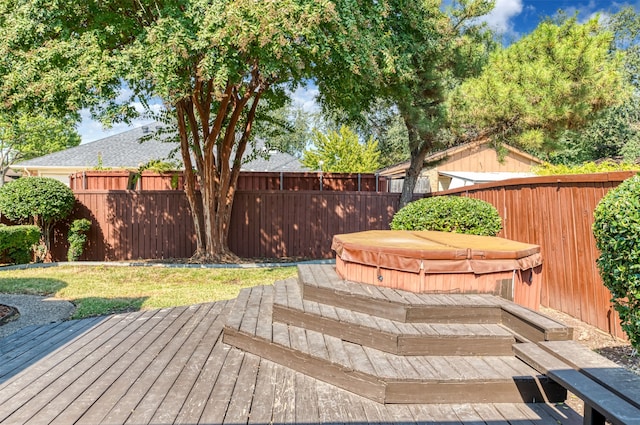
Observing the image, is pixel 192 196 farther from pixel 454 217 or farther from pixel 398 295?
pixel 398 295

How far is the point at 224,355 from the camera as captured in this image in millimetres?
Result: 2943

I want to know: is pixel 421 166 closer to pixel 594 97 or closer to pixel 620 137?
pixel 594 97

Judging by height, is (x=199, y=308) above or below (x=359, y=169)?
below

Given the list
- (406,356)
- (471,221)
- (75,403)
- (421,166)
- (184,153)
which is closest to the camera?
(75,403)

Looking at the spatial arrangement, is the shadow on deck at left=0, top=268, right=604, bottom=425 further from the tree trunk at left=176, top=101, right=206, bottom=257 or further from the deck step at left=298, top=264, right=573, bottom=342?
the tree trunk at left=176, top=101, right=206, bottom=257

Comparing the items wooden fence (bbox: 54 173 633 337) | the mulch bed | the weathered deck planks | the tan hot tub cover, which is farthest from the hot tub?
the mulch bed

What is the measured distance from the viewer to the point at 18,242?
7508 millimetres

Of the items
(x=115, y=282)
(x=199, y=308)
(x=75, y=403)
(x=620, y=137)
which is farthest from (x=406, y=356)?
(x=620, y=137)

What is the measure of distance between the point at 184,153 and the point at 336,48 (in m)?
3.80

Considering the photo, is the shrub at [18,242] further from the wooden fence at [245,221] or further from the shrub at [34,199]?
the wooden fence at [245,221]

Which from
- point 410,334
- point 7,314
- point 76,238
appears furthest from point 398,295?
point 76,238

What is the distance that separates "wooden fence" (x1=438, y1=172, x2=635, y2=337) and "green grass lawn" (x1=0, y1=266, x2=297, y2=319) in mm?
3540

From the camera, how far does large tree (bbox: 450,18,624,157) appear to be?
6.19m

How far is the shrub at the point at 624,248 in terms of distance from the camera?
2.39 m
